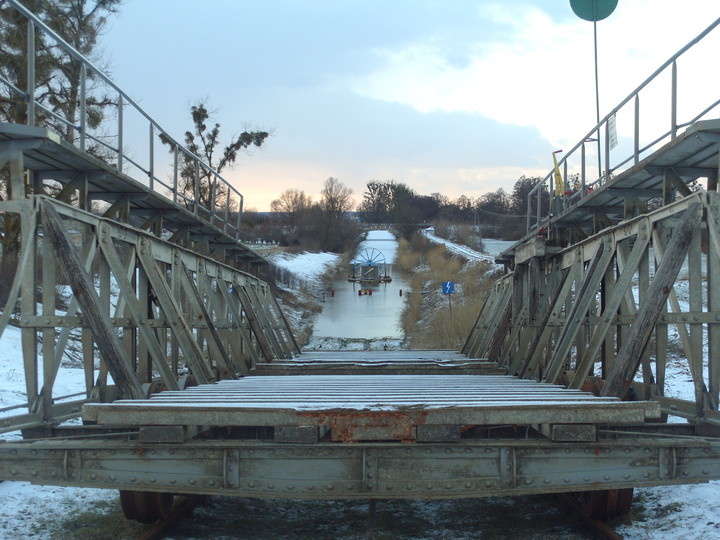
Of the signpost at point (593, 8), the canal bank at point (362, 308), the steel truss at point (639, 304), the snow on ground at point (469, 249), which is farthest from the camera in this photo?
the snow on ground at point (469, 249)

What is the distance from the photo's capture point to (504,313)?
13.7 m

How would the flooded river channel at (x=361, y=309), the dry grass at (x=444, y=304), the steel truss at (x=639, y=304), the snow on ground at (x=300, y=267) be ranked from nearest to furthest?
the steel truss at (x=639, y=304)
the dry grass at (x=444, y=304)
the flooded river channel at (x=361, y=309)
the snow on ground at (x=300, y=267)

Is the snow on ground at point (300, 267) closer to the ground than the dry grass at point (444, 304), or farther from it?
farther from it

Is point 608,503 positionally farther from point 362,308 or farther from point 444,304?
point 362,308

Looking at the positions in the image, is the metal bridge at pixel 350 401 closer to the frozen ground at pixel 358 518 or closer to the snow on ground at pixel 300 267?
the frozen ground at pixel 358 518

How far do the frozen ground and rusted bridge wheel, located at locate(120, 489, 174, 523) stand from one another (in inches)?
6.2

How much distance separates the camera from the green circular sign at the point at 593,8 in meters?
12.9

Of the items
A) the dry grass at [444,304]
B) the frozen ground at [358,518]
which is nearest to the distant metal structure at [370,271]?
the dry grass at [444,304]

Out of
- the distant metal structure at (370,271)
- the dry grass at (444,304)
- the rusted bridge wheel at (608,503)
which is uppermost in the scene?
the distant metal structure at (370,271)

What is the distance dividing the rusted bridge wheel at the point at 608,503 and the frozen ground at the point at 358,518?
0.15 metres

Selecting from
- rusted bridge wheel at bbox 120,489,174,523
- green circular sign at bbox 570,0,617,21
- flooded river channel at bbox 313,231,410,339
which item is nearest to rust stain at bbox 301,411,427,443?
rusted bridge wheel at bbox 120,489,174,523

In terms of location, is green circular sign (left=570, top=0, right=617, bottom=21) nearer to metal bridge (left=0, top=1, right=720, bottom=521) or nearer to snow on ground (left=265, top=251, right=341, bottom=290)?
metal bridge (left=0, top=1, right=720, bottom=521)

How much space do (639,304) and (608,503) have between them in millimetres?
1767

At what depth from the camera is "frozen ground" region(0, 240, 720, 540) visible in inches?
247
